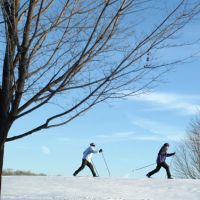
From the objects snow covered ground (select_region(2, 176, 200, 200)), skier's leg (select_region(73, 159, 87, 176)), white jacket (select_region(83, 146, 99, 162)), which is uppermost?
white jacket (select_region(83, 146, 99, 162))

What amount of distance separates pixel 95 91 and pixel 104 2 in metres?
1.10

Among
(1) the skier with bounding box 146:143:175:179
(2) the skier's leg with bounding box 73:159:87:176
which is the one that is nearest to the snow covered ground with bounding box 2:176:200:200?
(2) the skier's leg with bounding box 73:159:87:176

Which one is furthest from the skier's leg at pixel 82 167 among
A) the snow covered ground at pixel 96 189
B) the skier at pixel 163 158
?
the skier at pixel 163 158

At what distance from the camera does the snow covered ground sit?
1603 centimetres

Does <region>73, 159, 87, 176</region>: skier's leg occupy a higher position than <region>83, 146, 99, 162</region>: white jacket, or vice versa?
<region>83, 146, 99, 162</region>: white jacket

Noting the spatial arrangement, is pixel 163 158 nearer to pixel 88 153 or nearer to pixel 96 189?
pixel 88 153

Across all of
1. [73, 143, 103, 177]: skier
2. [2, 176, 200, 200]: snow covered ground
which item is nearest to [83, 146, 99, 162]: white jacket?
[73, 143, 103, 177]: skier

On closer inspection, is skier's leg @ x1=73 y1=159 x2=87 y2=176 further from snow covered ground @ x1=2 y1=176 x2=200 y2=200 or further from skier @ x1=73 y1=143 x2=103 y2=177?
snow covered ground @ x1=2 y1=176 x2=200 y2=200

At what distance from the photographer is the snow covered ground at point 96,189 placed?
52.6ft

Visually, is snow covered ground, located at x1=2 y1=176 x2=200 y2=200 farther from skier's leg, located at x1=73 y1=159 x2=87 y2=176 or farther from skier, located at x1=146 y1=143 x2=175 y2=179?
skier, located at x1=146 y1=143 x2=175 y2=179

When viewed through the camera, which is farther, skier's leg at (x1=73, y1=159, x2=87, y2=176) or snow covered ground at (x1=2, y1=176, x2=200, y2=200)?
skier's leg at (x1=73, y1=159, x2=87, y2=176)

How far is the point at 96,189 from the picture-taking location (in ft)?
55.9

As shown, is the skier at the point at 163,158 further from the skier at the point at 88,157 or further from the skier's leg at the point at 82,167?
the skier's leg at the point at 82,167

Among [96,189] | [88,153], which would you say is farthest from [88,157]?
[96,189]
